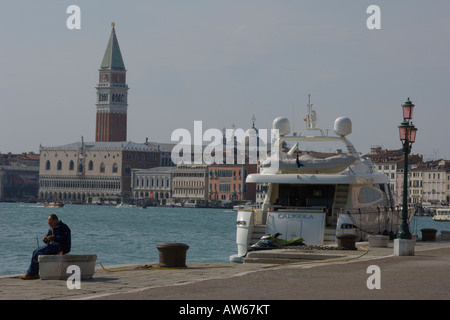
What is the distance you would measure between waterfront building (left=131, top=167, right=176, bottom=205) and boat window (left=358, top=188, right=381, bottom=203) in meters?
154

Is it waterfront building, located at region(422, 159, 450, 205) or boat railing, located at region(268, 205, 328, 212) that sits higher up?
waterfront building, located at region(422, 159, 450, 205)

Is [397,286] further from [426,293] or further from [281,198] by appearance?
[281,198]

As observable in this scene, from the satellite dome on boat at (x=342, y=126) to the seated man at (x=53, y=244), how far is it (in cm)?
1714

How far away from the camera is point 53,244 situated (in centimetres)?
1426

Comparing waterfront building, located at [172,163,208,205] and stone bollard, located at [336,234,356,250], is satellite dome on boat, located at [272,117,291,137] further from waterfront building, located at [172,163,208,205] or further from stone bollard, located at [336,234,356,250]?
waterfront building, located at [172,163,208,205]

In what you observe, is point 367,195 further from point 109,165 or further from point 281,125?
point 109,165

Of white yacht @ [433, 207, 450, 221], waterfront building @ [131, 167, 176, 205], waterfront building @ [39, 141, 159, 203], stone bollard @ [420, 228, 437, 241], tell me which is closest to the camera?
stone bollard @ [420, 228, 437, 241]

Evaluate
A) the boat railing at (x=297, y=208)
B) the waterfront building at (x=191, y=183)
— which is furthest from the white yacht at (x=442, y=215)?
the boat railing at (x=297, y=208)

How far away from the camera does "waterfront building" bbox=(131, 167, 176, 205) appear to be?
609ft

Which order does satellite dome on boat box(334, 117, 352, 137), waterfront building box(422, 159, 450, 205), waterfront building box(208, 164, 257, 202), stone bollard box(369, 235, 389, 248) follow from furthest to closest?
waterfront building box(208, 164, 257, 202) < waterfront building box(422, 159, 450, 205) < satellite dome on boat box(334, 117, 352, 137) < stone bollard box(369, 235, 389, 248)

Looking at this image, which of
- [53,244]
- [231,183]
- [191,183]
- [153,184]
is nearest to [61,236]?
[53,244]

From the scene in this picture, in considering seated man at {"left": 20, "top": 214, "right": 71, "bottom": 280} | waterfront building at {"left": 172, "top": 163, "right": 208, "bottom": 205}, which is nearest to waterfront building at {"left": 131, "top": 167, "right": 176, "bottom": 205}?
waterfront building at {"left": 172, "top": 163, "right": 208, "bottom": 205}
